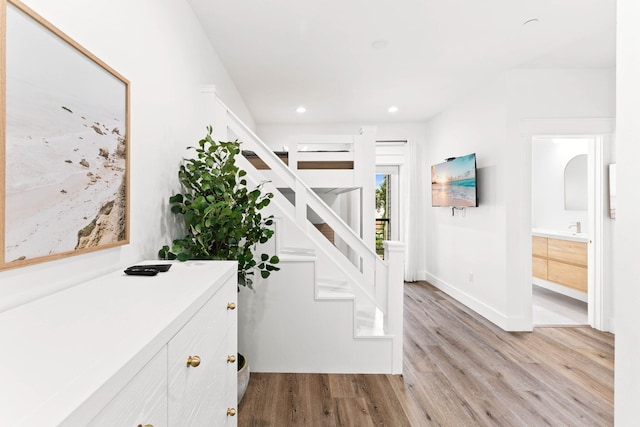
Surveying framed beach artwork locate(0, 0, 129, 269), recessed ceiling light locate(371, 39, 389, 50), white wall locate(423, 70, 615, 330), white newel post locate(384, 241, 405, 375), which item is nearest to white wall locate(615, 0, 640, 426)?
white newel post locate(384, 241, 405, 375)

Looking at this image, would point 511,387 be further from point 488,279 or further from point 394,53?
point 394,53

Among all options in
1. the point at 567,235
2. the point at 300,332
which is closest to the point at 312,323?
the point at 300,332

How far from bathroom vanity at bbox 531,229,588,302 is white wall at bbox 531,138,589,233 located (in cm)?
53

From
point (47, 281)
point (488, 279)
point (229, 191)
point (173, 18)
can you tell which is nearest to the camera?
point (47, 281)

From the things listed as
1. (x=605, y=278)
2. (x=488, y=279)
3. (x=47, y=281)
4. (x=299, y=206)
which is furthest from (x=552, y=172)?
(x=47, y=281)

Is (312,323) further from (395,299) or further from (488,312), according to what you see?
(488,312)

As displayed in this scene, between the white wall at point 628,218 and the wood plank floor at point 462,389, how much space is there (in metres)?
1.16

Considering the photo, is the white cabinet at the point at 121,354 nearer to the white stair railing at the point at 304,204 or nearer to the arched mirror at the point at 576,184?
the white stair railing at the point at 304,204

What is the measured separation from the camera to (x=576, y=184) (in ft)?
15.4

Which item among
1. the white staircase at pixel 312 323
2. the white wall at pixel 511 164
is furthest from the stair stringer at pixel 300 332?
the white wall at pixel 511 164

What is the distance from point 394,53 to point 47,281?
2.93 metres

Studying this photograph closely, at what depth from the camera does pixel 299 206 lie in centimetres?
249

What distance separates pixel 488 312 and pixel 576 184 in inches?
107

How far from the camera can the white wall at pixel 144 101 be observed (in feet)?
3.35
